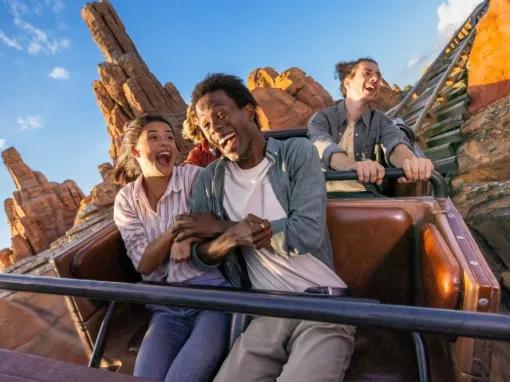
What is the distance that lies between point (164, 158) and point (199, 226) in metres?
0.66

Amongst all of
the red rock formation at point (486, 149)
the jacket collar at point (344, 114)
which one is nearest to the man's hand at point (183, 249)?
the jacket collar at point (344, 114)

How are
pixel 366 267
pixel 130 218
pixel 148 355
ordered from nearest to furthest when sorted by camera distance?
pixel 148 355 → pixel 366 267 → pixel 130 218

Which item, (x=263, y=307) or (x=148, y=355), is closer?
(x=263, y=307)

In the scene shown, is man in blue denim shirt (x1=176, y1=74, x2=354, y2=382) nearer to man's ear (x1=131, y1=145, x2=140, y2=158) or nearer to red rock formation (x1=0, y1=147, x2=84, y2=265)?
man's ear (x1=131, y1=145, x2=140, y2=158)

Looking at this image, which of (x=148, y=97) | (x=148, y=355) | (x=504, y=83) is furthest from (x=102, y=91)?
(x=148, y=355)

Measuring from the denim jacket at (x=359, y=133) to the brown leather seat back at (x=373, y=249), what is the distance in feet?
2.16

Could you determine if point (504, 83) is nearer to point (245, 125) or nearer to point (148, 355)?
point (245, 125)

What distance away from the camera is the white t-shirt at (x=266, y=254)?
1350mm

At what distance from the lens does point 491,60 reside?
6.25 m

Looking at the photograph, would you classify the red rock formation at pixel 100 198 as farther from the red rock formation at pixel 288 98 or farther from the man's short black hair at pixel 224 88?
the man's short black hair at pixel 224 88

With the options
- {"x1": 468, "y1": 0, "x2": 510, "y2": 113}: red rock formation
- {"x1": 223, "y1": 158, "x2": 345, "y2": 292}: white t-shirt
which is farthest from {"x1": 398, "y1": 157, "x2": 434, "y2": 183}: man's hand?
{"x1": 468, "y1": 0, "x2": 510, "y2": 113}: red rock formation

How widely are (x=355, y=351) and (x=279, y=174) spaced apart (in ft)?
2.84

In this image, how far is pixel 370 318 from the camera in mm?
537

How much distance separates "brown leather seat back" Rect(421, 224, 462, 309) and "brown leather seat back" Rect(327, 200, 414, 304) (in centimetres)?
14
